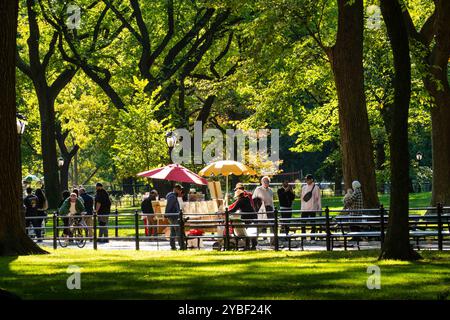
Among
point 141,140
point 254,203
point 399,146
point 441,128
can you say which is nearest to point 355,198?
point 254,203

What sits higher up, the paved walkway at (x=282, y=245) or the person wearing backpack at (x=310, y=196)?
the person wearing backpack at (x=310, y=196)

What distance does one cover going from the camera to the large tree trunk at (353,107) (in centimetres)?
2921

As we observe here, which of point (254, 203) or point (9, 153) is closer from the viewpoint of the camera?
point (9, 153)

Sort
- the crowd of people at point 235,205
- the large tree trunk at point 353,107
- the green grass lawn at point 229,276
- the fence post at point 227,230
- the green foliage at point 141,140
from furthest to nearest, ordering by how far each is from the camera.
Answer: the green foliage at point 141,140
the large tree trunk at point 353,107
the crowd of people at point 235,205
the fence post at point 227,230
the green grass lawn at point 229,276

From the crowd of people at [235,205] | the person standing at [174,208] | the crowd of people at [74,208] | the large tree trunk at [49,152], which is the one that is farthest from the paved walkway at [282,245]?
the large tree trunk at [49,152]

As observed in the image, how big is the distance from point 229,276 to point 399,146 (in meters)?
4.53

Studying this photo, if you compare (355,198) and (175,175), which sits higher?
(175,175)

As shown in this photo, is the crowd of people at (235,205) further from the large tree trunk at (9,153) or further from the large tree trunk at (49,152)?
the large tree trunk at (49,152)

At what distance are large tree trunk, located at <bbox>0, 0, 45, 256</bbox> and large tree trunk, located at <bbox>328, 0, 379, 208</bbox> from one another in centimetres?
996

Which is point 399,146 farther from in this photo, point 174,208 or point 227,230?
point 174,208

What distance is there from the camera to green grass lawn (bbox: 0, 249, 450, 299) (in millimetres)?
14617

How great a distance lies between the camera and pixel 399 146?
19.7 metres

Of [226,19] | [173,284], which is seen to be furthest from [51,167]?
[173,284]

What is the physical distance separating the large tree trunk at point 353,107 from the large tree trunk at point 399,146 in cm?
944
